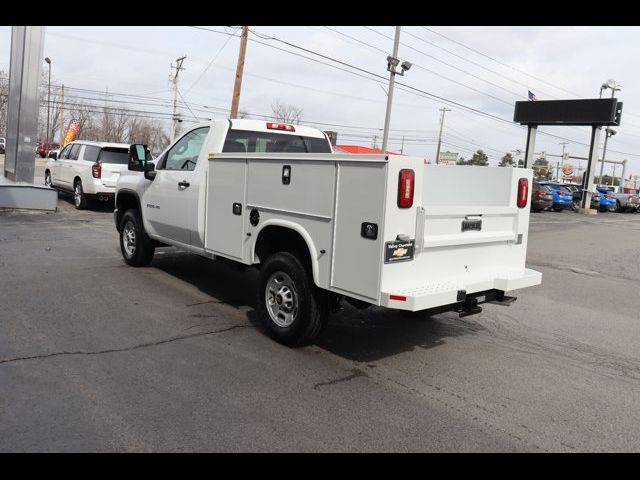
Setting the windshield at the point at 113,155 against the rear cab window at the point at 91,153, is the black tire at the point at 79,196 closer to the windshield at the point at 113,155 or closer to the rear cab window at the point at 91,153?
the rear cab window at the point at 91,153

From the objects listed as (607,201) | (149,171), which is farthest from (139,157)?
(607,201)

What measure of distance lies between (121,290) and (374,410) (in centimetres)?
415

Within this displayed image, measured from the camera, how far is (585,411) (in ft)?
13.3

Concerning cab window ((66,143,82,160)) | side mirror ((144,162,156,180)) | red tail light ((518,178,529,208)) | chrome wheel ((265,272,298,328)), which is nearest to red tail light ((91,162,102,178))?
cab window ((66,143,82,160))

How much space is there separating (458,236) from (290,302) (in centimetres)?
162

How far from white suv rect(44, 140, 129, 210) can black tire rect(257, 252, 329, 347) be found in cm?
1025

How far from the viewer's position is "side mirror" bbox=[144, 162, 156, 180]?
7.36m

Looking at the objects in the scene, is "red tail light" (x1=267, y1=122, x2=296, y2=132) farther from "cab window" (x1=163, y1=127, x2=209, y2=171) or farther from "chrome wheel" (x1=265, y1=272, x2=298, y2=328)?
"chrome wheel" (x1=265, y1=272, x2=298, y2=328)

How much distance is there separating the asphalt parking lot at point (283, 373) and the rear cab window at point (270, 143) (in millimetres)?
1825

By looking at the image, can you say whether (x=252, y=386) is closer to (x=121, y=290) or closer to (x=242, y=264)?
(x=242, y=264)

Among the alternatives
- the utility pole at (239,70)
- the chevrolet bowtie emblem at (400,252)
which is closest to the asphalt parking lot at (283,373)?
the chevrolet bowtie emblem at (400,252)

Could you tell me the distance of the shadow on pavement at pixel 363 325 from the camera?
17.4 ft

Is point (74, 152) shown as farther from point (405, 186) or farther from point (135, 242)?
point (405, 186)
